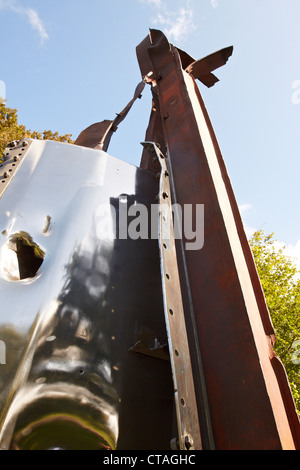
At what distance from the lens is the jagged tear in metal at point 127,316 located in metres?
1.18

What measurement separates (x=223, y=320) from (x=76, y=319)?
2.30 ft

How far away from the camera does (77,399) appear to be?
1236 mm

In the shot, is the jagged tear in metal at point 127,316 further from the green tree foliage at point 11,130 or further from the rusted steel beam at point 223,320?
the green tree foliage at point 11,130

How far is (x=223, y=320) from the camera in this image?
1.41m

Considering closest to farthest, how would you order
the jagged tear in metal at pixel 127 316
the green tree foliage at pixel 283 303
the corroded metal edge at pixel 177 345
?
the corroded metal edge at pixel 177 345 → the jagged tear in metal at pixel 127 316 → the green tree foliage at pixel 283 303

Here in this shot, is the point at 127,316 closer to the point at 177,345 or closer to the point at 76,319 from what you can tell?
the point at 76,319

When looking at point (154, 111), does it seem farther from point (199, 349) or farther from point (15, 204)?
point (199, 349)

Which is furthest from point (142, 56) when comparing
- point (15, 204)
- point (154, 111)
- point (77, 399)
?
point (77, 399)

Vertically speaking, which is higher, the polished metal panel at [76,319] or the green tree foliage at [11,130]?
the green tree foliage at [11,130]

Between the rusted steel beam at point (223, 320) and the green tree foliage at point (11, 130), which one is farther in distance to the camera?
the green tree foliage at point (11, 130)

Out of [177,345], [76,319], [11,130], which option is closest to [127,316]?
[76,319]

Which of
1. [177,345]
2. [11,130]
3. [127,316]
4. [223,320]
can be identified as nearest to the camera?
[177,345]

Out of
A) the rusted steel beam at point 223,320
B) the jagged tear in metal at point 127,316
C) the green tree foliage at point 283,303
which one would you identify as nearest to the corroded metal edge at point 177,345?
the jagged tear in metal at point 127,316

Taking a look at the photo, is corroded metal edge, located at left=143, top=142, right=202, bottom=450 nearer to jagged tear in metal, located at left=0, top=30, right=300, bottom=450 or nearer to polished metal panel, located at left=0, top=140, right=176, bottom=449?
jagged tear in metal, located at left=0, top=30, right=300, bottom=450
